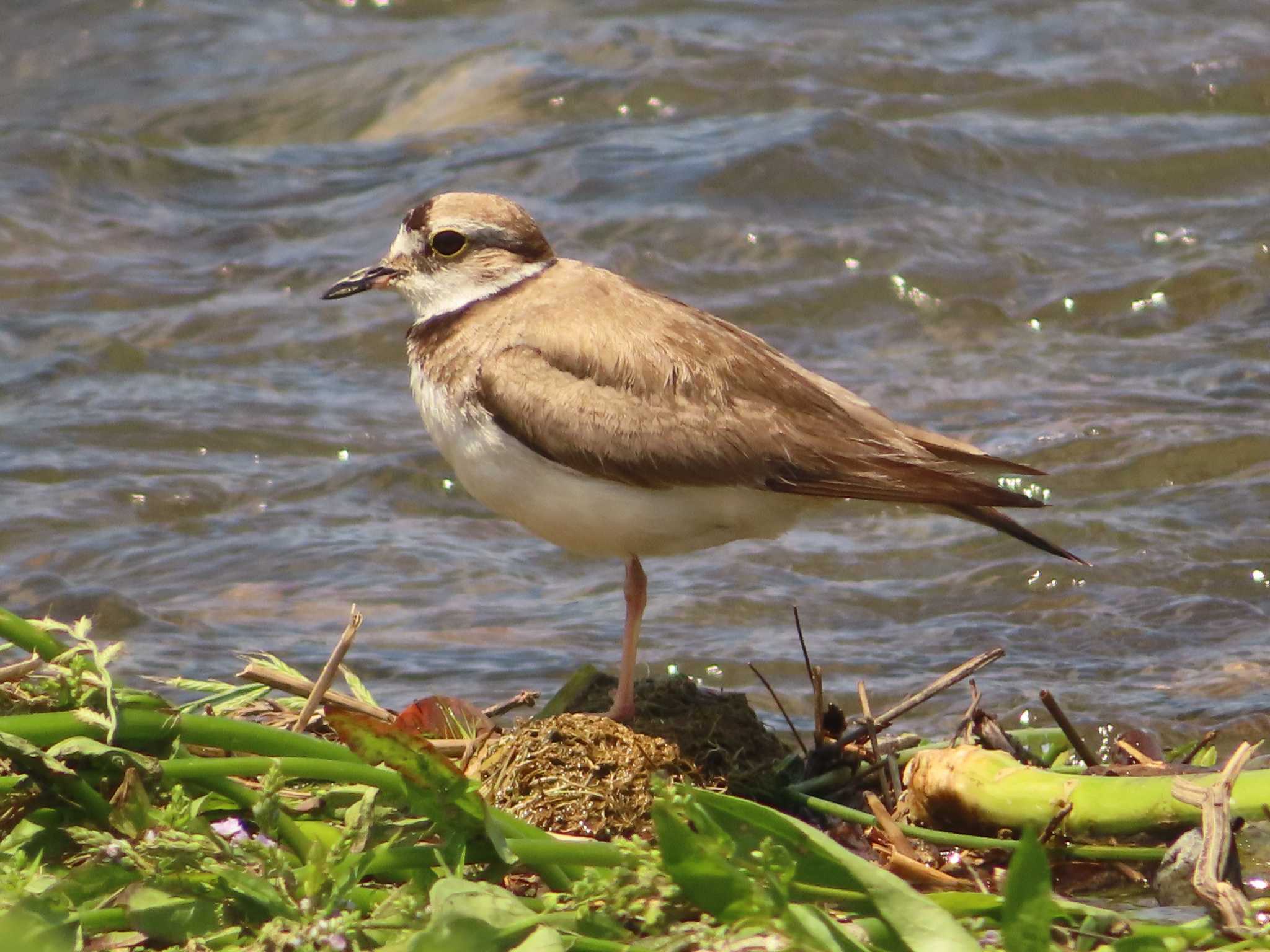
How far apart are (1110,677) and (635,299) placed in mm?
2694

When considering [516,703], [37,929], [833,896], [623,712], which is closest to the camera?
[37,929]

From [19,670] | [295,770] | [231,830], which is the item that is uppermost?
[19,670]

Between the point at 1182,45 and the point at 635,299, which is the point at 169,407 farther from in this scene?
the point at 1182,45

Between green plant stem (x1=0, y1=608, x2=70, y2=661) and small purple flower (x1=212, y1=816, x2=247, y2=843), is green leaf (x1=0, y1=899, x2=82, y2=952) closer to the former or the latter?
small purple flower (x1=212, y1=816, x2=247, y2=843)

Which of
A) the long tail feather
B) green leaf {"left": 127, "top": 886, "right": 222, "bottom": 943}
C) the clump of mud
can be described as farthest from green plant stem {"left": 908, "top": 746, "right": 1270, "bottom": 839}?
green leaf {"left": 127, "top": 886, "right": 222, "bottom": 943}

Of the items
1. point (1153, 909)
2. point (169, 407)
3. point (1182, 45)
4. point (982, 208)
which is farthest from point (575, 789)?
point (1182, 45)

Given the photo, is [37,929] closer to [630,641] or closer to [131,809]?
[131,809]

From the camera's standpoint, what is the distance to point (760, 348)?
5.95 meters

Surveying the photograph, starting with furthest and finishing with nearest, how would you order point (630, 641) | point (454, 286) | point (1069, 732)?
point (454, 286) → point (630, 641) → point (1069, 732)

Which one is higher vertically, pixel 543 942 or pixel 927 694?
pixel 543 942

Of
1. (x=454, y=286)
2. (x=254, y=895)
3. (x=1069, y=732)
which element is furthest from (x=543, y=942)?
(x=454, y=286)

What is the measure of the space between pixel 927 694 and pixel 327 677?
5.57ft

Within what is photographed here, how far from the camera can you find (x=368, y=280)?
6.47 meters

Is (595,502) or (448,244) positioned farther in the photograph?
(448,244)
